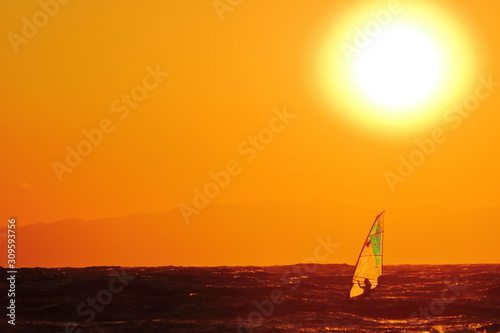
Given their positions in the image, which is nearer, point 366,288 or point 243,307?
point 243,307

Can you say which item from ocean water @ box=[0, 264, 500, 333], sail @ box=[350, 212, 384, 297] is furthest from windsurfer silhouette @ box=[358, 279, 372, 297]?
ocean water @ box=[0, 264, 500, 333]

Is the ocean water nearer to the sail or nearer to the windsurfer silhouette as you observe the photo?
the windsurfer silhouette

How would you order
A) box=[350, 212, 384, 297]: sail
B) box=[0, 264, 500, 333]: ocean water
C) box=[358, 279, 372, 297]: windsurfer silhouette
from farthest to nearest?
1. box=[358, 279, 372, 297]: windsurfer silhouette
2. box=[350, 212, 384, 297]: sail
3. box=[0, 264, 500, 333]: ocean water

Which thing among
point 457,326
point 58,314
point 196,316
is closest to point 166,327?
point 196,316

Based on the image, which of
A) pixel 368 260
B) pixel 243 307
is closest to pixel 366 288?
pixel 368 260

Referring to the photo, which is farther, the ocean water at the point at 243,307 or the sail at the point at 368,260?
the sail at the point at 368,260

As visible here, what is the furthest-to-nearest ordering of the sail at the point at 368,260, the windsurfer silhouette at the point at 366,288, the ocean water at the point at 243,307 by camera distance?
the windsurfer silhouette at the point at 366,288, the sail at the point at 368,260, the ocean water at the point at 243,307

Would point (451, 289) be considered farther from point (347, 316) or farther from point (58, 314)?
point (58, 314)

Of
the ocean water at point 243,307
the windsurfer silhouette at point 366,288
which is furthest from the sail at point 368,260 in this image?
the ocean water at point 243,307

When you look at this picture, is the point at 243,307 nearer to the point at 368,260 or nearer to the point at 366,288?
the point at 366,288

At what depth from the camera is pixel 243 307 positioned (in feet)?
141

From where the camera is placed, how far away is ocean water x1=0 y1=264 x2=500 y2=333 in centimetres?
3516

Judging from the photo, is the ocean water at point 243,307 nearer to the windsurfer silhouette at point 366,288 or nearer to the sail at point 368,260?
the windsurfer silhouette at point 366,288

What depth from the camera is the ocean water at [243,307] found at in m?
35.2
